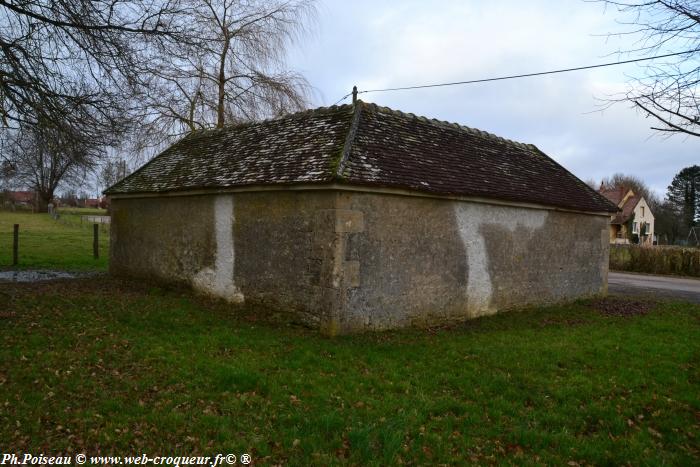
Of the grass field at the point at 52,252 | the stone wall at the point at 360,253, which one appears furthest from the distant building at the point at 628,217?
the grass field at the point at 52,252

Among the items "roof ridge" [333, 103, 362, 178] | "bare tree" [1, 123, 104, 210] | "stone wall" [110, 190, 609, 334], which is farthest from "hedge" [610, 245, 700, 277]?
"bare tree" [1, 123, 104, 210]

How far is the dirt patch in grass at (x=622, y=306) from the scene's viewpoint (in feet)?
39.8

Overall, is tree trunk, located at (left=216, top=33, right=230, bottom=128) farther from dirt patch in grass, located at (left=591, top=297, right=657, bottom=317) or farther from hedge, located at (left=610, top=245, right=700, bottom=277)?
hedge, located at (left=610, top=245, right=700, bottom=277)

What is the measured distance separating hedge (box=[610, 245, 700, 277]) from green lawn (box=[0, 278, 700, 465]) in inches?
689

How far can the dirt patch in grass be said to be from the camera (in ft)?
39.8

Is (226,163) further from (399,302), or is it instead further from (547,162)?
(547,162)

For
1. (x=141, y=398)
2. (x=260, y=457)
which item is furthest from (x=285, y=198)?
(x=260, y=457)

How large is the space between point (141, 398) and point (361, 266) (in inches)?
171

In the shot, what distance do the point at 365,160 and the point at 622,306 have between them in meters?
8.47

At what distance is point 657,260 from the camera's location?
24750mm

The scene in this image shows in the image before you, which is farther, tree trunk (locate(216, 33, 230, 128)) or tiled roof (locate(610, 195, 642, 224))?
tiled roof (locate(610, 195, 642, 224))

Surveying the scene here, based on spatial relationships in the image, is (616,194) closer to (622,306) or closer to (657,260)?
(657,260)

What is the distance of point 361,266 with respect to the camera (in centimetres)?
881

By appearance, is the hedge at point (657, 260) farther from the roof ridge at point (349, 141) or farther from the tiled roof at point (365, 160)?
the roof ridge at point (349, 141)
